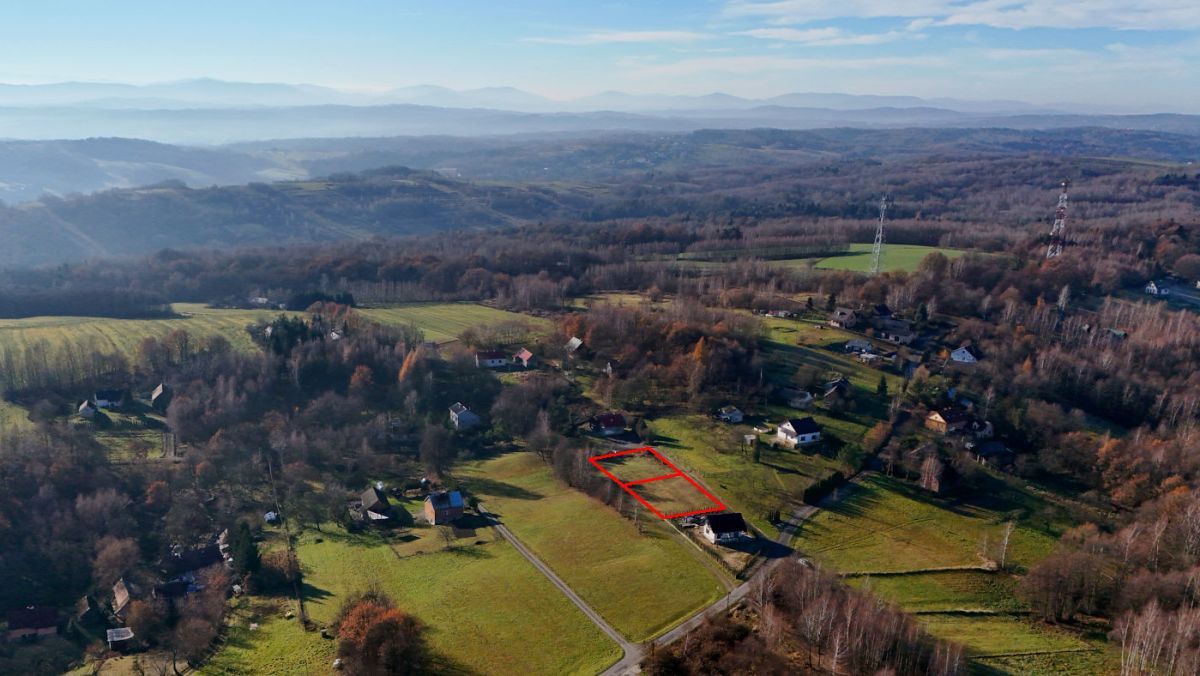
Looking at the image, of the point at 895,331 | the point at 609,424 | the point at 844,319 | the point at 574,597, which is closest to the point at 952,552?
the point at 574,597

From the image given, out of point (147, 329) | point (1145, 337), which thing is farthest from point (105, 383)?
point (1145, 337)

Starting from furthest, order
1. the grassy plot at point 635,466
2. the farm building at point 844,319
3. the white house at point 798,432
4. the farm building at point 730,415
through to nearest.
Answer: the farm building at point 844,319, the farm building at point 730,415, the white house at point 798,432, the grassy plot at point 635,466

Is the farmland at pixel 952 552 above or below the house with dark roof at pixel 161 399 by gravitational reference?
above

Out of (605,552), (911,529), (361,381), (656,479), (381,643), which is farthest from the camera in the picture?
(361,381)

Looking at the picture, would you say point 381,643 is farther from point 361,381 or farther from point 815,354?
point 815,354

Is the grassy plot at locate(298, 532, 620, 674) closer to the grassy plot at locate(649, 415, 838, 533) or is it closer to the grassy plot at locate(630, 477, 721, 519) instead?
the grassy plot at locate(630, 477, 721, 519)

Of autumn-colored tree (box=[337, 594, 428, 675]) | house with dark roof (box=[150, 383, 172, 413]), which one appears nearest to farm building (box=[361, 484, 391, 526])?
autumn-colored tree (box=[337, 594, 428, 675])

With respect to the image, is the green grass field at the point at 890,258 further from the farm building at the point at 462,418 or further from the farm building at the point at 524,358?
the farm building at the point at 462,418

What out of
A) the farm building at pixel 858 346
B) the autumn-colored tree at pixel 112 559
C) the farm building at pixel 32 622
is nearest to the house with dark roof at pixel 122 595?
the autumn-colored tree at pixel 112 559

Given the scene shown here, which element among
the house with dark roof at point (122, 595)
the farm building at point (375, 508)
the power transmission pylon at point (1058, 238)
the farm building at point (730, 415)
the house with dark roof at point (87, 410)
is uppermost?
the power transmission pylon at point (1058, 238)
